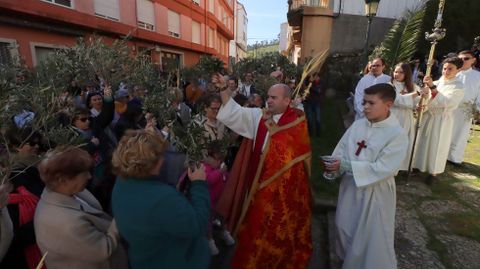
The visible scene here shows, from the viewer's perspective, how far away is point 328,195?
470 centimetres

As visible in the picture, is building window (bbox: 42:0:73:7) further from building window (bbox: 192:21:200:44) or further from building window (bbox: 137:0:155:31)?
building window (bbox: 192:21:200:44)

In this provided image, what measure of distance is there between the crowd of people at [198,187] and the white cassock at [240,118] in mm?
10

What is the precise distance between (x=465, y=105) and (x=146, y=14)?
16720 millimetres

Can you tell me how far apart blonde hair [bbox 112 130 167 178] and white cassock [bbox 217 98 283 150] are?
1.17 metres

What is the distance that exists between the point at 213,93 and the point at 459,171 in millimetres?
5082

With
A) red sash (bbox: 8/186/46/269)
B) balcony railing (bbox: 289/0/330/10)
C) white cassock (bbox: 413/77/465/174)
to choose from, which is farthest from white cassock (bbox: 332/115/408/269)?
balcony railing (bbox: 289/0/330/10)

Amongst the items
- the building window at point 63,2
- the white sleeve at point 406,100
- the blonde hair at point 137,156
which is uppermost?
the building window at point 63,2

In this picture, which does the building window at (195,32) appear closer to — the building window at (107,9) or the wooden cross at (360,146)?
the building window at (107,9)

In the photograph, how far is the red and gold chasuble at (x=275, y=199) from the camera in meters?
2.81

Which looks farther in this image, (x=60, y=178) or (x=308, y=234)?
(x=308, y=234)

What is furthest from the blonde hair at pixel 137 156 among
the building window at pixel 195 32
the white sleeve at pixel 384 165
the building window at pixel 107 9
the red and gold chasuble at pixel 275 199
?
the building window at pixel 195 32

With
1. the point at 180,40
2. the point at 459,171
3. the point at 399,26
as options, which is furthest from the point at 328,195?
the point at 180,40

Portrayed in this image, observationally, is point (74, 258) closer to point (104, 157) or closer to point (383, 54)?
point (104, 157)

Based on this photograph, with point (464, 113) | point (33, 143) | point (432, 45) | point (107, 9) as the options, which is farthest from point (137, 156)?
point (107, 9)
